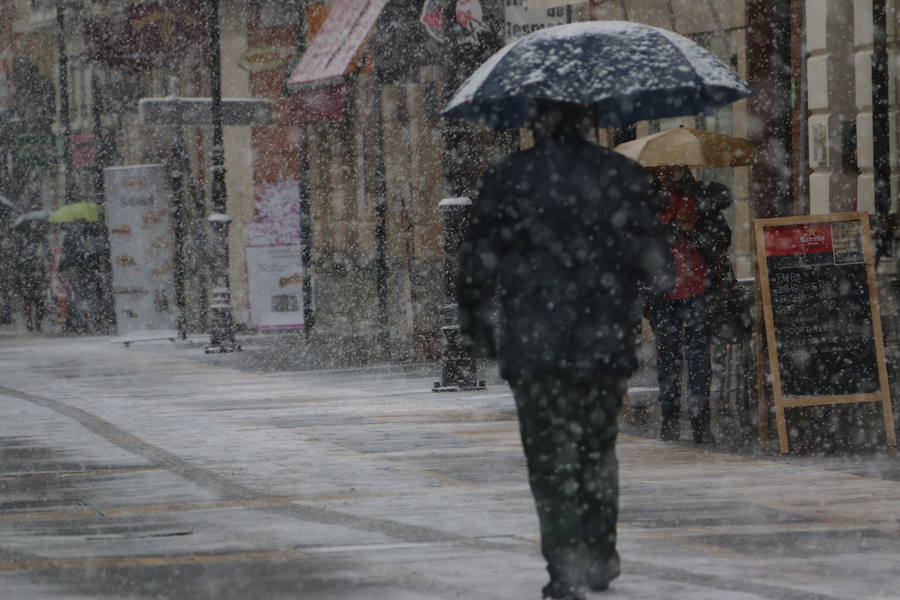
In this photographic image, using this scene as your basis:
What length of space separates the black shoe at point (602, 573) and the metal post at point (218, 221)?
18497 mm

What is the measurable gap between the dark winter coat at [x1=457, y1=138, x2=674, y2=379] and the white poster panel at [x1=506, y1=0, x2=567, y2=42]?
44.9 ft

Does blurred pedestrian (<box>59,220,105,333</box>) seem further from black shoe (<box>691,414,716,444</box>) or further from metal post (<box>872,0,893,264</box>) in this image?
black shoe (<box>691,414,716,444</box>)

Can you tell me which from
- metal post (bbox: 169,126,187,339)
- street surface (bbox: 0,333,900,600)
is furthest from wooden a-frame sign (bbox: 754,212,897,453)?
metal post (bbox: 169,126,187,339)

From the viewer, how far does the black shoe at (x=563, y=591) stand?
7004mm

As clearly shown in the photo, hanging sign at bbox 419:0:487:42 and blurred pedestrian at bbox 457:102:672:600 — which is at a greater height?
hanging sign at bbox 419:0:487:42

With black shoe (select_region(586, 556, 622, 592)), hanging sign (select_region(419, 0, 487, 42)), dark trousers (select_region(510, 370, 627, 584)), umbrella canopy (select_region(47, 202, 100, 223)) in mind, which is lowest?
black shoe (select_region(586, 556, 622, 592))

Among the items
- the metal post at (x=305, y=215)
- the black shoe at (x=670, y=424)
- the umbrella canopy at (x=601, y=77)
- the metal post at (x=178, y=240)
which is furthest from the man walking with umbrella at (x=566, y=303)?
the metal post at (x=178, y=240)

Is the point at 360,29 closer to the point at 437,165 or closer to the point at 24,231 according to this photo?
the point at 437,165

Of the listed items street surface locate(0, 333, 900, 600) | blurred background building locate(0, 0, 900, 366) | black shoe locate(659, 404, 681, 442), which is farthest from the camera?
blurred background building locate(0, 0, 900, 366)

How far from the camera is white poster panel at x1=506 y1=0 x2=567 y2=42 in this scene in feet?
68.1

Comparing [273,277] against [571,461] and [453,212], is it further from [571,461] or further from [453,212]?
[571,461]

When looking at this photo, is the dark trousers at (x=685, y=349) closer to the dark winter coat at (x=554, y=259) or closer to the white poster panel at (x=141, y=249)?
the dark winter coat at (x=554, y=259)

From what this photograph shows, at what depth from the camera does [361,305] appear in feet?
A: 100

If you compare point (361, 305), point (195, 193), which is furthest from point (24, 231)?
point (361, 305)
